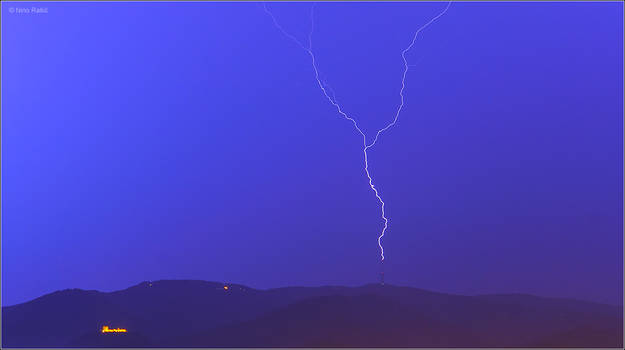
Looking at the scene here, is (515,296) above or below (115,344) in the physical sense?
above

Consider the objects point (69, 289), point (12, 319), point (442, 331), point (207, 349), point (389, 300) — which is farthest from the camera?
point (69, 289)

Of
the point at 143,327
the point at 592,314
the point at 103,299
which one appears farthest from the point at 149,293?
the point at 592,314

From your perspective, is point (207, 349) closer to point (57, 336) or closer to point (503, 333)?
point (57, 336)

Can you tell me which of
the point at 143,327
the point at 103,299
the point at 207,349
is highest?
the point at 103,299

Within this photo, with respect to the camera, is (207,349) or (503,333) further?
(503,333)

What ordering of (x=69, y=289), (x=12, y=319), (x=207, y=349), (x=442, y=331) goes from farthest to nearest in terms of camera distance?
(x=69, y=289)
(x=12, y=319)
(x=442, y=331)
(x=207, y=349)

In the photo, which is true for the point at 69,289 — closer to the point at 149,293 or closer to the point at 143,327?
the point at 149,293
